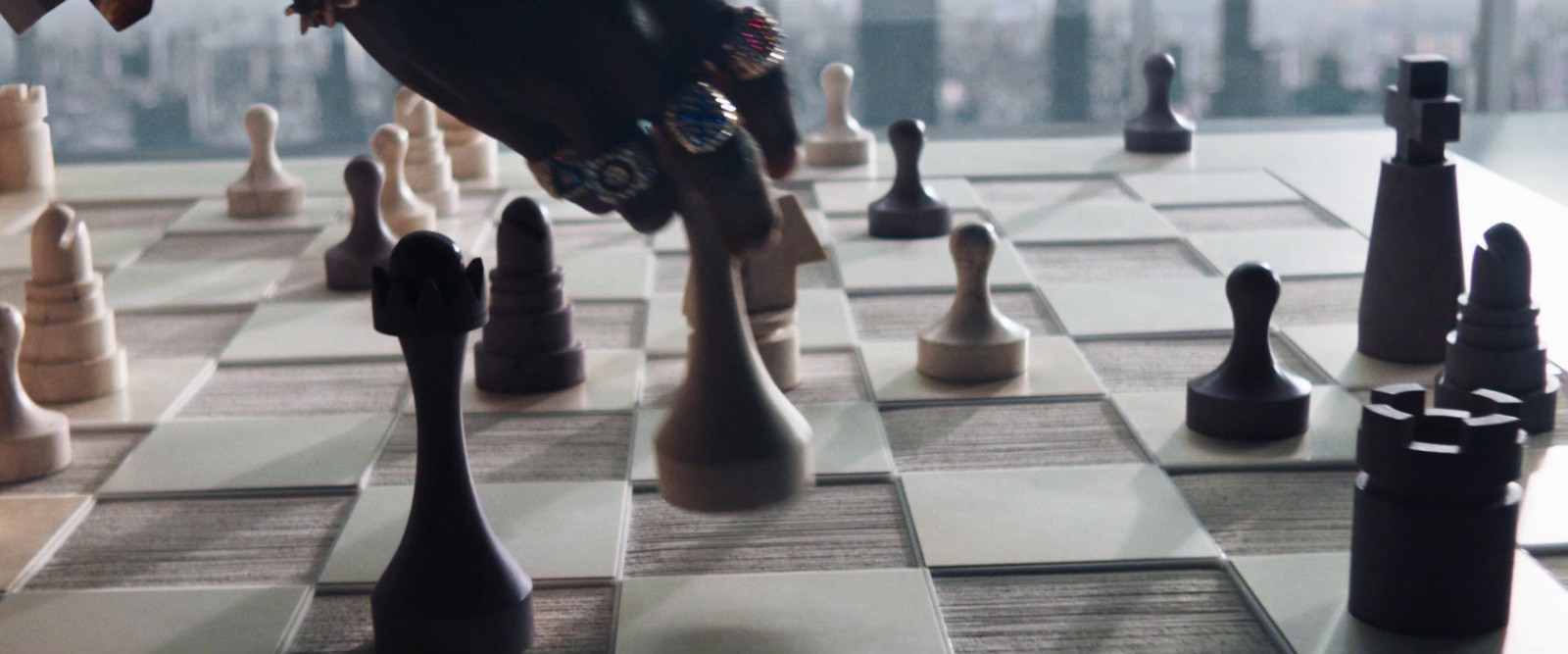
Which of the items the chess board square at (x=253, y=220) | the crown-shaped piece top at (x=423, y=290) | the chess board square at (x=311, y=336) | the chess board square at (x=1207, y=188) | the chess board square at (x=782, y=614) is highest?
the crown-shaped piece top at (x=423, y=290)

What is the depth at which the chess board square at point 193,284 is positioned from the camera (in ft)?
7.05

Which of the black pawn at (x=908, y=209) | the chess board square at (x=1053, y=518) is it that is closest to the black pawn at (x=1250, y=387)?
the chess board square at (x=1053, y=518)

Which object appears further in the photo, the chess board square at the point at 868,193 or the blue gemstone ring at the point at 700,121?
A: the chess board square at the point at 868,193

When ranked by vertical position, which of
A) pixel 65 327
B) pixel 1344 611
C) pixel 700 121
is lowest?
pixel 1344 611

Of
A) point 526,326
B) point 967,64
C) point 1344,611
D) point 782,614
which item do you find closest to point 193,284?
point 526,326

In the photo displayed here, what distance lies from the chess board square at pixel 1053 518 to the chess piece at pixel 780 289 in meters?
0.32

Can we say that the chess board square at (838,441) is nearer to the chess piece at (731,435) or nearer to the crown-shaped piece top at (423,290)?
the chess piece at (731,435)

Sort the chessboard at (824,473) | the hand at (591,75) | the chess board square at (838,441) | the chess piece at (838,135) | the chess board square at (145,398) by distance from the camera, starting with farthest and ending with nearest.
Result: 1. the chess piece at (838,135)
2. the chess board square at (145,398)
3. the chess board square at (838,441)
4. the chessboard at (824,473)
5. the hand at (591,75)

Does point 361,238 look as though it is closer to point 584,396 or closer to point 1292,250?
point 584,396

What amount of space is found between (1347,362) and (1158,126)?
134 centimetres

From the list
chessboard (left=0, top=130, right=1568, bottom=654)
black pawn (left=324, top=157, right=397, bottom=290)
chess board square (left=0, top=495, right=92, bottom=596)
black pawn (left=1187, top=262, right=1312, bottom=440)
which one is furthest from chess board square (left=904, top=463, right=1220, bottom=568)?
black pawn (left=324, top=157, right=397, bottom=290)

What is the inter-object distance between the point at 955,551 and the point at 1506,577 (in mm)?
397

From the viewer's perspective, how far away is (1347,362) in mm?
1776

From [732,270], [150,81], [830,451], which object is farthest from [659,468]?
[150,81]
